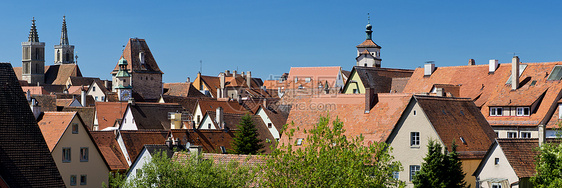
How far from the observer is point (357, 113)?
4728cm

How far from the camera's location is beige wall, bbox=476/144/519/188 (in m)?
38.6

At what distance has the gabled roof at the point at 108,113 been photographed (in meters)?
87.4

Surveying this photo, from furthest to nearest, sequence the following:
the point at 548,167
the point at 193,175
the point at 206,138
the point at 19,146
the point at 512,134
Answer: the point at 206,138 < the point at 512,134 < the point at 548,167 < the point at 193,175 < the point at 19,146

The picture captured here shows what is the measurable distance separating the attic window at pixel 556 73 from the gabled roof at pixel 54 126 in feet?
98.2

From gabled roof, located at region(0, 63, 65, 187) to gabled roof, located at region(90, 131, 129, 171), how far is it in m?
30.0

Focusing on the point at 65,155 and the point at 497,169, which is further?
the point at 65,155

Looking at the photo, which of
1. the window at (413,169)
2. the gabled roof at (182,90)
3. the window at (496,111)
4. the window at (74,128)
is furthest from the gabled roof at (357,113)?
the gabled roof at (182,90)

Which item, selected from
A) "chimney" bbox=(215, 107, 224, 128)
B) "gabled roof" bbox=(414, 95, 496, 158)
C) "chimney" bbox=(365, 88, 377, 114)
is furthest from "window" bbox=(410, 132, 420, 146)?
"chimney" bbox=(215, 107, 224, 128)

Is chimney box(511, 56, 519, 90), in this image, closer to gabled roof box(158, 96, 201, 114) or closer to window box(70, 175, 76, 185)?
window box(70, 175, 76, 185)

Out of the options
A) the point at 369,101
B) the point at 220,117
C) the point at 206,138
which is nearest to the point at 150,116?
the point at 220,117

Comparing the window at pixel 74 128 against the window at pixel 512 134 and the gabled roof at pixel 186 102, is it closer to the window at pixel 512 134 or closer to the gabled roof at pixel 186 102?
the window at pixel 512 134

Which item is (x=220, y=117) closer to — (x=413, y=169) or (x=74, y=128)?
(x=74, y=128)

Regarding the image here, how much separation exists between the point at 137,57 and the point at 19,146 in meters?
104

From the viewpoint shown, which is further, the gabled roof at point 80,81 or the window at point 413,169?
the gabled roof at point 80,81
